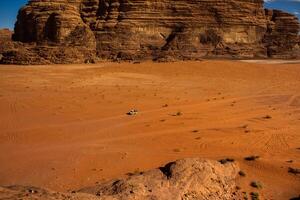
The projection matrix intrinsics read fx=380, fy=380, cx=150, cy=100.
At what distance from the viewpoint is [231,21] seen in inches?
1531

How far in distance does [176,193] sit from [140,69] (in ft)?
60.8

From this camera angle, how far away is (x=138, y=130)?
8289 millimetres

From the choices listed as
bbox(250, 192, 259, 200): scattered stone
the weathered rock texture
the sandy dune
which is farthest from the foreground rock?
the weathered rock texture

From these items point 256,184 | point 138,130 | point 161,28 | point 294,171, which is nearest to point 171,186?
point 256,184

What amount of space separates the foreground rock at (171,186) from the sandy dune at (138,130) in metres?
0.54

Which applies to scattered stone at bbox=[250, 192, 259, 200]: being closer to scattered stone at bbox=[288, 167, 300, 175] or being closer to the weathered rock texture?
scattered stone at bbox=[288, 167, 300, 175]

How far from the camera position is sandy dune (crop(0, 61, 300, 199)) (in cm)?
595

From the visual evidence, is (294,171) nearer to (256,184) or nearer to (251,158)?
(251,158)

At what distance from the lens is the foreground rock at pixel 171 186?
371 centimetres

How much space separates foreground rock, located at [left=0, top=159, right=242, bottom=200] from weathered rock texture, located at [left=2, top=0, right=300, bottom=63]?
26.1 metres

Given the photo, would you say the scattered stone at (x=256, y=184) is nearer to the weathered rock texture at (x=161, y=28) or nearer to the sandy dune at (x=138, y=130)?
the sandy dune at (x=138, y=130)

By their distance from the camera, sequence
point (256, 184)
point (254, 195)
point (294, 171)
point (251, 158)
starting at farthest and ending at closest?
point (251, 158) → point (294, 171) → point (256, 184) → point (254, 195)

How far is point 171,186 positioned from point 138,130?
3.83m

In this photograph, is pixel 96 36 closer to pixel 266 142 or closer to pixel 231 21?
pixel 231 21
